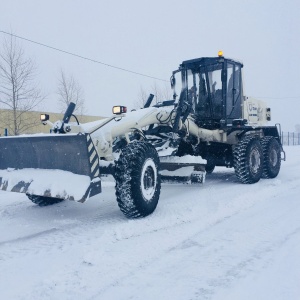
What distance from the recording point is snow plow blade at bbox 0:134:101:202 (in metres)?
4.60

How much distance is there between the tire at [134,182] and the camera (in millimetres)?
4758

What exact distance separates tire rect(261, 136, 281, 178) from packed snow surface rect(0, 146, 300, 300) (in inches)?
113

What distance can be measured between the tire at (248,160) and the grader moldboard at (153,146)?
0.02 meters

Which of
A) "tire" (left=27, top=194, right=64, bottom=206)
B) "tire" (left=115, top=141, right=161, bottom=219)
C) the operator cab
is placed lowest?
"tire" (left=27, top=194, right=64, bottom=206)

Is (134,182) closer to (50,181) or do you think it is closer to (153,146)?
(153,146)

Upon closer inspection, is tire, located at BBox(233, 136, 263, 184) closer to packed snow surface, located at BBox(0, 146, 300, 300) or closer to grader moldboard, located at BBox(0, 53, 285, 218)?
grader moldboard, located at BBox(0, 53, 285, 218)

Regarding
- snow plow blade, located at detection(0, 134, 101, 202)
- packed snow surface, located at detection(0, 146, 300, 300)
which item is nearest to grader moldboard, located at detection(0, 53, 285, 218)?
snow plow blade, located at detection(0, 134, 101, 202)

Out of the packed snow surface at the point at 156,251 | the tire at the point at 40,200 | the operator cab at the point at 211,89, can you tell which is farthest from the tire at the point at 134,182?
the operator cab at the point at 211,89

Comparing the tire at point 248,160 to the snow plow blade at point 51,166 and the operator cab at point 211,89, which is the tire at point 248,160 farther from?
the snow plow blade at point 51,166

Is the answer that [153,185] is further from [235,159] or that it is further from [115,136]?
[235,159]

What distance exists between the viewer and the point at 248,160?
26.3 ft

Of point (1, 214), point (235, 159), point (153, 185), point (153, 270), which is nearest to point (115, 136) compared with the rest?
point (153, 185)

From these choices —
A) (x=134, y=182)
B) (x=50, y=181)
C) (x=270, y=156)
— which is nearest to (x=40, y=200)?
(x=50, y=181)

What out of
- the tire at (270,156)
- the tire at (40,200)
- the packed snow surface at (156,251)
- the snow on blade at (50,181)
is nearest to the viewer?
the packed snow surface at (156,251)
